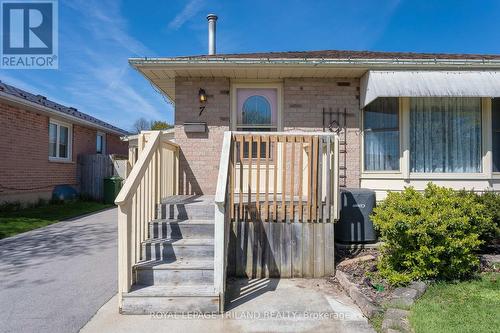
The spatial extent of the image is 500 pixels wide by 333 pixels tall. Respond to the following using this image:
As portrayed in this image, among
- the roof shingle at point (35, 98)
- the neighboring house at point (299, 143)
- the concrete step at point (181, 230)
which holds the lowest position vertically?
the concrete step at point (181, 230)

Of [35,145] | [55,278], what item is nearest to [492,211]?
[55,278]

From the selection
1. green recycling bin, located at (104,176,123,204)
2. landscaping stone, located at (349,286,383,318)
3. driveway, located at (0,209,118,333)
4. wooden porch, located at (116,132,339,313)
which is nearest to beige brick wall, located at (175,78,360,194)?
wooden porch, located at (116,132,339,313)

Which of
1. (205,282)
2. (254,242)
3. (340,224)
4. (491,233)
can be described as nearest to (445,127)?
(491,233)

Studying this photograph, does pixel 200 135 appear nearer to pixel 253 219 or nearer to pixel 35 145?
pixel 253 219

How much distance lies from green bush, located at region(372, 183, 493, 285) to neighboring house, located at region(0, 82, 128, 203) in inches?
406

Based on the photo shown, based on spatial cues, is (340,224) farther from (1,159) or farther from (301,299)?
(1,159)

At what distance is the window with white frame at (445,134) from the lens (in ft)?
19.7

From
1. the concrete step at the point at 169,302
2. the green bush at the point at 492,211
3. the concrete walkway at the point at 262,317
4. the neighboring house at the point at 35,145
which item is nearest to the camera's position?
the concrete walkway at the point at 262,317

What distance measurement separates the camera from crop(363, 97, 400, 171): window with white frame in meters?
6.08

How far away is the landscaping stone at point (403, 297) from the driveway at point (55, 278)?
10.2 feet

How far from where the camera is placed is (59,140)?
41.1ft

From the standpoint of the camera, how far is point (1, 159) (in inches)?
368

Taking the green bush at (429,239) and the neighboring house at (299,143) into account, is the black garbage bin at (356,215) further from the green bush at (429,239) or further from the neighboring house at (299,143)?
the green bush at (429,239)

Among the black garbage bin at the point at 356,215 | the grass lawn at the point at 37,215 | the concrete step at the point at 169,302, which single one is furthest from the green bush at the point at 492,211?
the grass lawn at the point at 37,215
